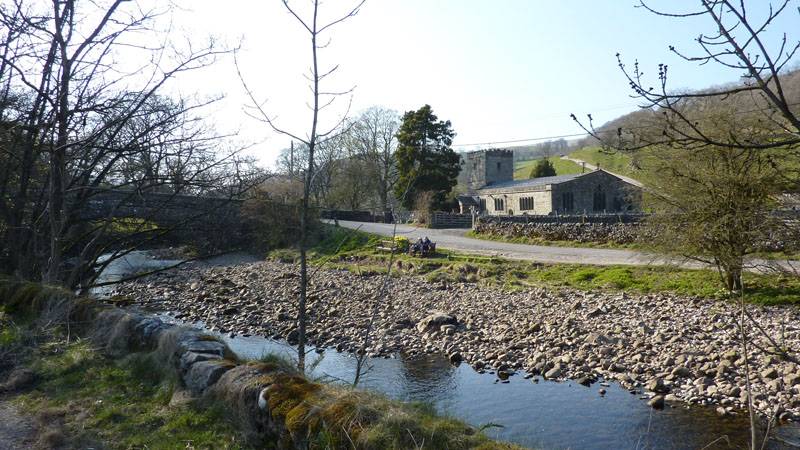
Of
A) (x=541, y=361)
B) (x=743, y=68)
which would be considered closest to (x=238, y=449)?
(x=743, y=68)

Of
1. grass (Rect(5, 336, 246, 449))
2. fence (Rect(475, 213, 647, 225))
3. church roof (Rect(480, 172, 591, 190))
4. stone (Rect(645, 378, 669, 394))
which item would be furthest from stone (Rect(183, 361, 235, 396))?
church roof (Rect(480, 172, 591, 190))

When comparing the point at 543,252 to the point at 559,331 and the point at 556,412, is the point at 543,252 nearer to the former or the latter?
the point at 559,331

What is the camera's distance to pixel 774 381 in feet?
27.6

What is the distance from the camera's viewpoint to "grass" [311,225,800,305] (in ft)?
42.9

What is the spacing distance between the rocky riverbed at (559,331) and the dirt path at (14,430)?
268 cm

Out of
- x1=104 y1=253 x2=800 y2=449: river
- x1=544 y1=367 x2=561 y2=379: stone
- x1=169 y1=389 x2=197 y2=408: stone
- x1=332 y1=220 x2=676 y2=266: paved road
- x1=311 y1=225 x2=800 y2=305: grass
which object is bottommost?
x1=104 y1=253 x2=800 y2=449: river

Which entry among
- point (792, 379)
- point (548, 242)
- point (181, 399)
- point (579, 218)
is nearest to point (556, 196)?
point (579, 218)

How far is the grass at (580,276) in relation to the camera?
1308 centimetres

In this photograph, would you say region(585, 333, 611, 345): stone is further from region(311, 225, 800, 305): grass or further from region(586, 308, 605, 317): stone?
region(311, 225, 800, 305): grass

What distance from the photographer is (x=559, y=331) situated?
478 inches

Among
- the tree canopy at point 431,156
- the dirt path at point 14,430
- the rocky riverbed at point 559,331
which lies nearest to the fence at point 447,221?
the tree canopy at point 431,156

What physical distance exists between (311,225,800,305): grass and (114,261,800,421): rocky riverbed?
1.94 ft

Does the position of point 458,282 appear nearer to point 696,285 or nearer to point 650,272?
point 650,272

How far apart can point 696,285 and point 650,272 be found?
167 centimetres
